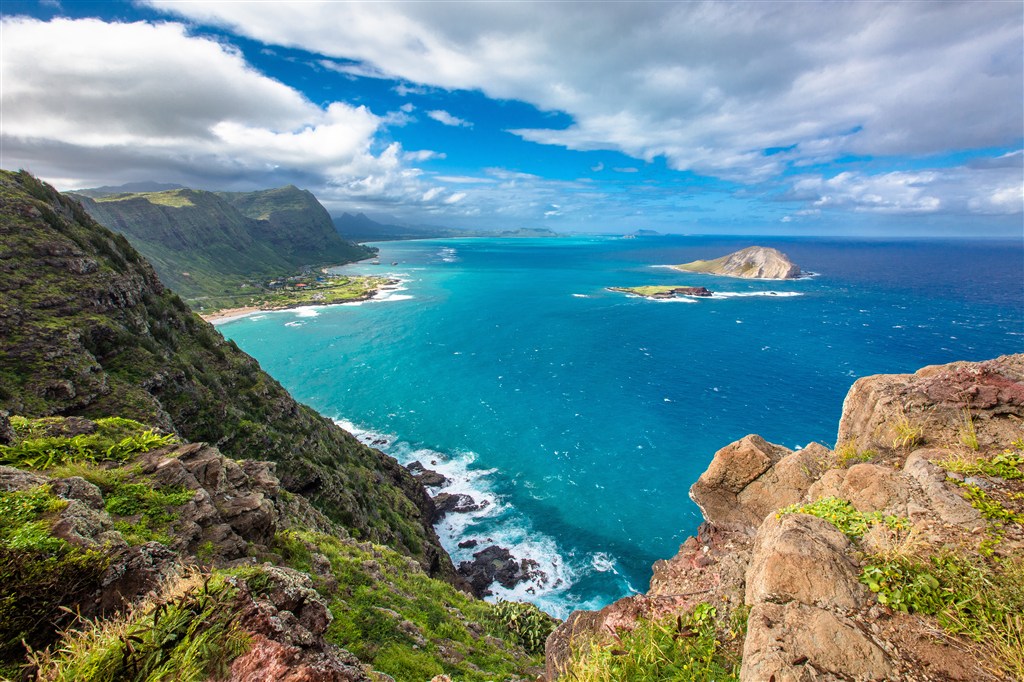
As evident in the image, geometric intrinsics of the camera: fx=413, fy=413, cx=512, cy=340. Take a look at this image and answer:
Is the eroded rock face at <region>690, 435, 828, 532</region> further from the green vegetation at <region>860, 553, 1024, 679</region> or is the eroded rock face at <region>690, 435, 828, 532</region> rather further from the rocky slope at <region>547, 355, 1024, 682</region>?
the green vegetation at <region>860, 553, 1024, 679</region>

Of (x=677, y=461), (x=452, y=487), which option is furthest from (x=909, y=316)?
(x=452, y=487)

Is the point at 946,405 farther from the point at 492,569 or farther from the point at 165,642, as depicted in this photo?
the point at 492,569

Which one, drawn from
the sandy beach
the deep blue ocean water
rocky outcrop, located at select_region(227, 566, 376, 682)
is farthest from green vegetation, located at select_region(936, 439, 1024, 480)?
the sandy beach

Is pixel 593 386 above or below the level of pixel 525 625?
below

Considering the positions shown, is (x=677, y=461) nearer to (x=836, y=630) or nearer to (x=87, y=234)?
(x=836, y=630)

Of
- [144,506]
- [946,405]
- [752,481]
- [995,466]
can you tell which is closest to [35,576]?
[144,506]

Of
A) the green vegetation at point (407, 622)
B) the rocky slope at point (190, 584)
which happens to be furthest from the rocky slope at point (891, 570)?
the rocky slope at point (190, 584)
